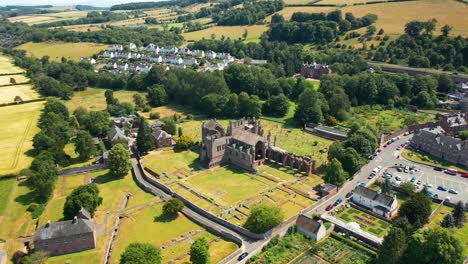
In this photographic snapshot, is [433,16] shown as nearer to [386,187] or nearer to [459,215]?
[386,187]

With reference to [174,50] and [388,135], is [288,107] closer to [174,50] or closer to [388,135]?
[388,135]

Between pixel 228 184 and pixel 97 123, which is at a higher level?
pixel 97 123

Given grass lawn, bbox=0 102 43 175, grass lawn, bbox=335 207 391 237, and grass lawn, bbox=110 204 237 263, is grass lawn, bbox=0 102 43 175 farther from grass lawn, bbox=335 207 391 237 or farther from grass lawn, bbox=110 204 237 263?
grass lawn, bbox=335 207 391 237

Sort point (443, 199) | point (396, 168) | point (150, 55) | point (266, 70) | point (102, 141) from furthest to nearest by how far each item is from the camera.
A: point (150, 55) → point (266, 70) → point (102, 141) → point (396, 168) → point (443, 199)

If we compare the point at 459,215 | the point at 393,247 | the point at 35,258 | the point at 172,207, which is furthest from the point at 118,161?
the point at 459,215

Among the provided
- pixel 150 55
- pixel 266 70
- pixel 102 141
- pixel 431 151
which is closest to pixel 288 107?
pixel 266 70

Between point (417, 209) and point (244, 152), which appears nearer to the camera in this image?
point (417, 209)

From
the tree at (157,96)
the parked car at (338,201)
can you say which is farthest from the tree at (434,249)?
the tree at (157,96)
